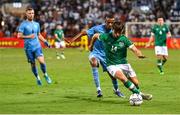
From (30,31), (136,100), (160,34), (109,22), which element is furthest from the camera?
(160,34)

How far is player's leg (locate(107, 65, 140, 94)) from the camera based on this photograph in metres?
15.8

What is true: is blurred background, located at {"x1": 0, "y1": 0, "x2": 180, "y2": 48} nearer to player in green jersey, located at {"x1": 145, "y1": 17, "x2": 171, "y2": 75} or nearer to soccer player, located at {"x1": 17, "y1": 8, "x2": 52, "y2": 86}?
player in green jersey, located at {"x1": 145, "y1": 17, "x2": 171, "y2": 75}

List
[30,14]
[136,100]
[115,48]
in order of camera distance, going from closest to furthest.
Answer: [136,100], [115,48], [30,14]

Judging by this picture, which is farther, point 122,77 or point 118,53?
point 118,53

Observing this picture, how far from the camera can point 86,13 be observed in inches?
2320

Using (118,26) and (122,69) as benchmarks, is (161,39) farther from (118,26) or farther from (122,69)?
(118,26)

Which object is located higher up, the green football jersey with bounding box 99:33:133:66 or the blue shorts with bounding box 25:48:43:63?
the green football jersey with bounding box 99:33:133:66

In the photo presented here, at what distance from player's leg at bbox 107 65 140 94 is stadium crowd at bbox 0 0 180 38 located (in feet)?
131

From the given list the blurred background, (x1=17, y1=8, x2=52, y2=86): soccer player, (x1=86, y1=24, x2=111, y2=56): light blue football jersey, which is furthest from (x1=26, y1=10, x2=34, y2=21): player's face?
the blurred background

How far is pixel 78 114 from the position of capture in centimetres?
1404

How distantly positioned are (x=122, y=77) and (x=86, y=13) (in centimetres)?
4332

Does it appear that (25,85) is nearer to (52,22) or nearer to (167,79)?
(167,79)

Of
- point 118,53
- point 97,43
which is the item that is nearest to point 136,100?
point 118,53

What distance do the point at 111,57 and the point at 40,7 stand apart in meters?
45.6
